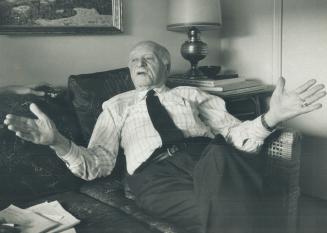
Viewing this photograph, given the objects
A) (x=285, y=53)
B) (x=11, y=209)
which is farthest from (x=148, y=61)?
(x=285, y=53)

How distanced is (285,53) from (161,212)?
155 centimetres

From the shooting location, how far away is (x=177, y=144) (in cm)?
184

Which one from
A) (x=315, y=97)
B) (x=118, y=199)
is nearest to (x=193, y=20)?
(x=315, y=97)

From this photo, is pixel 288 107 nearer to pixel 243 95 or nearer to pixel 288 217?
pixel 288 217

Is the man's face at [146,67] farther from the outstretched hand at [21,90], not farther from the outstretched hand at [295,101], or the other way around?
the outstretched hand at [295,101]

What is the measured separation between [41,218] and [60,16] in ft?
4.02

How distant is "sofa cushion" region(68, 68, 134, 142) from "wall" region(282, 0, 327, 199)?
1120mm

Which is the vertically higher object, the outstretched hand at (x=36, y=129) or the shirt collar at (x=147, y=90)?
the shirt collar at (x=147, y=90)

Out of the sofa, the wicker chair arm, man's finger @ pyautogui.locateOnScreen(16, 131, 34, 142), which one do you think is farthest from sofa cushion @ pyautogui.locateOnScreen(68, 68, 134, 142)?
the wicker chair arm

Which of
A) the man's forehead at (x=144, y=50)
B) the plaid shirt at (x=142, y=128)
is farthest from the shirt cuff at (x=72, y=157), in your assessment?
the man's forehead at (x=144, y=50)

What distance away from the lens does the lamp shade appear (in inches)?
98.7

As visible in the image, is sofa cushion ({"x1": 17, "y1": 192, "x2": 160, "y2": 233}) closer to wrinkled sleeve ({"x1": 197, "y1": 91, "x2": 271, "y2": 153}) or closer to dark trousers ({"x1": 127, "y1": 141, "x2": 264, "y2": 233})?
dark trousers ({"x1": 127, "y1": 141, "x2": 264, "y2": 233})

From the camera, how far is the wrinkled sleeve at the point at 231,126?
173cm

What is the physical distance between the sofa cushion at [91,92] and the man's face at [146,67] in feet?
0.59
